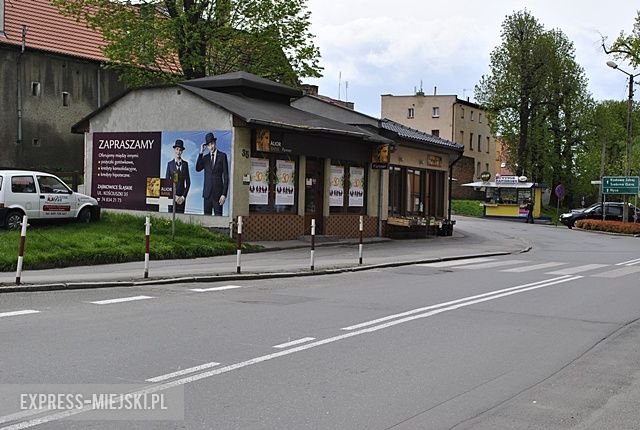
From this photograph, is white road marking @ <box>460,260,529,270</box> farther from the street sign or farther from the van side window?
the street sign

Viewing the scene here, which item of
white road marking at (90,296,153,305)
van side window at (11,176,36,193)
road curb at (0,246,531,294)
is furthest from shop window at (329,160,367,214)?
white road marking at (90,296,153,305)

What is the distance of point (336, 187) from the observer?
28.1m

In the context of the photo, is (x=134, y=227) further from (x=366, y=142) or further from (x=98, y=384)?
(x=98, y=384)

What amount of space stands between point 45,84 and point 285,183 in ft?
57.7

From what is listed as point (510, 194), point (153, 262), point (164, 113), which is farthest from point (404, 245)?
point (510, 194)

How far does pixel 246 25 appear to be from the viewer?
109ft

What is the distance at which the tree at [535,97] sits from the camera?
62281 mm

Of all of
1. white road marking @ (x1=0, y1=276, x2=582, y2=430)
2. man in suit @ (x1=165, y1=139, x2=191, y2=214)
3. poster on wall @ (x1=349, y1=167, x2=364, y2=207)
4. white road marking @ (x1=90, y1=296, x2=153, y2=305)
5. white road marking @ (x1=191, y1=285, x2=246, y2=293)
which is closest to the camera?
white road marking @ (x1=0, y1=276, x2=582, y2=430)

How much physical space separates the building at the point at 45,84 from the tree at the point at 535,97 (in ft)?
112

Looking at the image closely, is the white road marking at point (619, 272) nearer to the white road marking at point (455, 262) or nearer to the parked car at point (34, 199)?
the white road marking at point (455, 262)

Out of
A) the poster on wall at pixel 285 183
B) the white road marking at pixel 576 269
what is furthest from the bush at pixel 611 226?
the poster on wall at pixel 285 183

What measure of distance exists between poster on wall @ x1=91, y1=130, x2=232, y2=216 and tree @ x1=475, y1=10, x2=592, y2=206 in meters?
42.6

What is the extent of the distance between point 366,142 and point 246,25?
8.09m

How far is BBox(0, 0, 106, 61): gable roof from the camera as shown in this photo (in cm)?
3684
